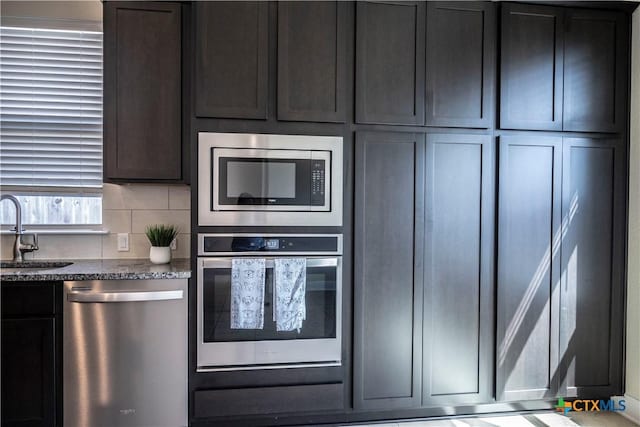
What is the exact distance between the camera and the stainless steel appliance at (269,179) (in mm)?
2105

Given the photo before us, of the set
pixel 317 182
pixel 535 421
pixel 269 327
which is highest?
pixel 317 182

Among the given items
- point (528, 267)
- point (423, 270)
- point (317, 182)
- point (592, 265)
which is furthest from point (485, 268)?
point (317, 182)

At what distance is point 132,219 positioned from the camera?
2617 mm

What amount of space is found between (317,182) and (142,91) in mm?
1213

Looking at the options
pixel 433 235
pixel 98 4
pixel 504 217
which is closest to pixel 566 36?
pixel 504 217

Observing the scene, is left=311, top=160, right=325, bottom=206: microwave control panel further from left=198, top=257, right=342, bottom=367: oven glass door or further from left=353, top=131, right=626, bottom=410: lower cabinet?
left=198, top=257, right=342, bottom=367: oven glass door

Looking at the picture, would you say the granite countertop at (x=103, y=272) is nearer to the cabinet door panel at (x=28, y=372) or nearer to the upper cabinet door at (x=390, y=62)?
the cabinet door panel at (x=28, y=372)

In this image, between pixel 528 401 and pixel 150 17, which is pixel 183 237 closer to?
pixel 150 17

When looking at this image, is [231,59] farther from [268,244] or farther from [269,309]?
[269,309]

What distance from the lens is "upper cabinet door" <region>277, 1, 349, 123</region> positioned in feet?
7.06

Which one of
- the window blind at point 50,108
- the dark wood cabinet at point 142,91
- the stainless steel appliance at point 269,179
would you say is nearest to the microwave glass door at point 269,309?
the stainless steel appliance at point 269,179

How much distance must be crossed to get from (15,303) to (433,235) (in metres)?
2.36

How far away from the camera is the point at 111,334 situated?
6.63ft

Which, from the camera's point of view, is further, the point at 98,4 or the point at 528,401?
the point at 98,4
